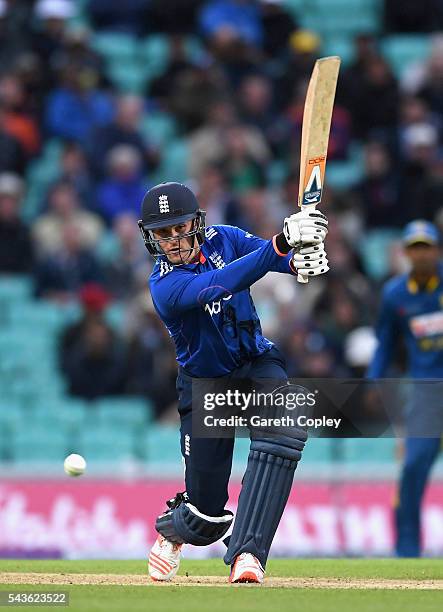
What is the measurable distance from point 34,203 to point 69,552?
16.2 ft

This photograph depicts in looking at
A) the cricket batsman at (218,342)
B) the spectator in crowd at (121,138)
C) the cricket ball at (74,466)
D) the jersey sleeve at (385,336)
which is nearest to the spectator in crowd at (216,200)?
the spectator in crowd at (121,138)

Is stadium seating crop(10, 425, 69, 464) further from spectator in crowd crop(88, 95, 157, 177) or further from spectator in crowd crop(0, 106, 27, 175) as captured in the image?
spectator in crowd crop(0, 106, 27, 175)

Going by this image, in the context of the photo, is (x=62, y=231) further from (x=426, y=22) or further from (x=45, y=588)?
(x=45, y=588)

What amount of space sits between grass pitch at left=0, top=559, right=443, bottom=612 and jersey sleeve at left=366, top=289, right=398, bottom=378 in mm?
1859

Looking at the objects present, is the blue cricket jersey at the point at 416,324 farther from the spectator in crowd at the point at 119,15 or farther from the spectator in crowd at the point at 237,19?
the spectator in crowd at the point at 119,15

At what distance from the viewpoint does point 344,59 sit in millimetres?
16219

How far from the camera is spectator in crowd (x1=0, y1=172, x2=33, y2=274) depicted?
1412 centimetres

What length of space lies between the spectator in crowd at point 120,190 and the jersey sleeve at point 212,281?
7347mm

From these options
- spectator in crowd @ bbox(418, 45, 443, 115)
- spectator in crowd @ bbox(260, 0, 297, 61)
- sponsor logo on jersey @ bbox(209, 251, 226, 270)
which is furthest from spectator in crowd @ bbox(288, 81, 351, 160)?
sponsor logo on jersey @ bbox(209, 251, 226, 270)

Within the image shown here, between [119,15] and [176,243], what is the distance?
996 centimetres

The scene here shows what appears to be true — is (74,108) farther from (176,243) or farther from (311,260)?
(311,260)

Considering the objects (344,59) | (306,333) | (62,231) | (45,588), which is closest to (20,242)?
(62,231)

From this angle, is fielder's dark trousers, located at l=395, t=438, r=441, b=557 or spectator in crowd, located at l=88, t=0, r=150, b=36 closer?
fielder's dark trousers, located at l=395, t=438, r=441, b=557

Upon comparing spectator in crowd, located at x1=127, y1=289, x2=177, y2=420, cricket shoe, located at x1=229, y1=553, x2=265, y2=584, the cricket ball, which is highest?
spectator in crowd, located at x1=127, y1=289, x2=177, y2=420
